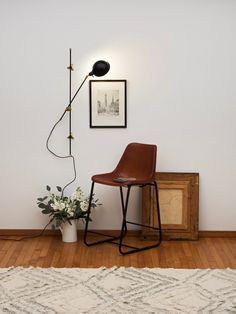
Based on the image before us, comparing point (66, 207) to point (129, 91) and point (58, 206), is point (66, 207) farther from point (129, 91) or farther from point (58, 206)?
point (129, 91)

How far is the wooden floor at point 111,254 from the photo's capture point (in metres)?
4.19

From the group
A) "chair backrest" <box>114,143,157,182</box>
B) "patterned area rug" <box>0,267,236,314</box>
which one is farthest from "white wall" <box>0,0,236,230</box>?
"patterned area rug" <box>0,267,236,314</box>

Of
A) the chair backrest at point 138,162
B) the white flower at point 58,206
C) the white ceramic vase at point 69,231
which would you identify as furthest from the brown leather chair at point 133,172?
the white flower at point 58,206

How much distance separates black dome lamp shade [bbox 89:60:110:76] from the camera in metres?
4.64

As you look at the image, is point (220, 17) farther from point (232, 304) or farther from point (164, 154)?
point (232, 304)

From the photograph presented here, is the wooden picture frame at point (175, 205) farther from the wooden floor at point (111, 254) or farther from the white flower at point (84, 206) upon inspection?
the white flower at point (84, 206)

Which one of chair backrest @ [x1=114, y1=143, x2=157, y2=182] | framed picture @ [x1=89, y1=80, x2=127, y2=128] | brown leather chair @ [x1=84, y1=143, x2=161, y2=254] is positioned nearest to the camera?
brown leather chair @ [x1=84, y1=143, x2=161, y2=254]

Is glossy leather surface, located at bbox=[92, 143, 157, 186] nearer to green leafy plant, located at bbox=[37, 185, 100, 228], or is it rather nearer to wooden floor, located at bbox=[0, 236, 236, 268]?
green leafy plant, located at bbox=[37, 185, 100, 228]

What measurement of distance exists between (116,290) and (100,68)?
1943 mm

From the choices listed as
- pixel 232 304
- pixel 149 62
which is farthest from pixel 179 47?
pixel 232 304

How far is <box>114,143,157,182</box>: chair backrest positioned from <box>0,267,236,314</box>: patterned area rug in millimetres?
967

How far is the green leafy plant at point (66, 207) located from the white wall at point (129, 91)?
224mm

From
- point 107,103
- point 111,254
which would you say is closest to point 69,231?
point 111,254

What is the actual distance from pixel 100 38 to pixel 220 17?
3.55ft
